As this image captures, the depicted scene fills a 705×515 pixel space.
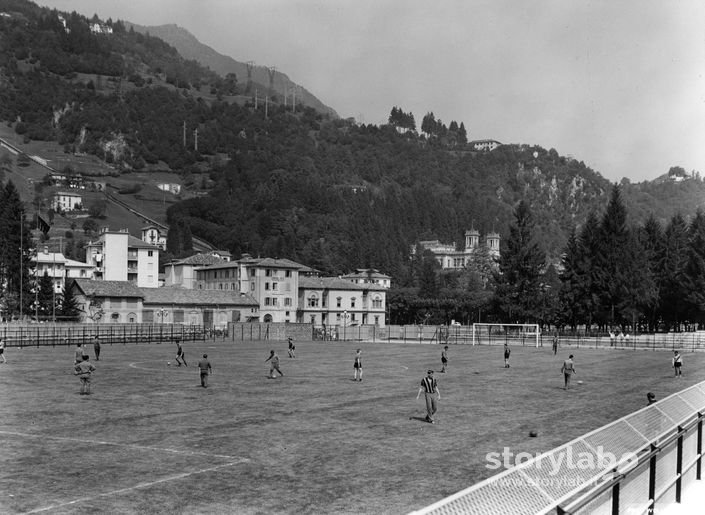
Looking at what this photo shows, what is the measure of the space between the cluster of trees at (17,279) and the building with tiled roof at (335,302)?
3983cm

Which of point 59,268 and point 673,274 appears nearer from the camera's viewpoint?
point 673,274

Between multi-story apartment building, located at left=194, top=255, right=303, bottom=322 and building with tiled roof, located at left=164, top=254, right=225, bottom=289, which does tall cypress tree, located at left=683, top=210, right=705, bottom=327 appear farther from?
building with tiled roof, located at left=164, top=254, right=225, bottom=289

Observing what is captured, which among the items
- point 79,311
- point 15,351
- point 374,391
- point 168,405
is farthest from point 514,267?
point 168,405

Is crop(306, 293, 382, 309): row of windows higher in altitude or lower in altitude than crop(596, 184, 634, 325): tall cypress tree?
lower

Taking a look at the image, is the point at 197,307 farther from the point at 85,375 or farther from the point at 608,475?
the point at 608,475

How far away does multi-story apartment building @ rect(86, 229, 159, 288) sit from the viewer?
476 ft

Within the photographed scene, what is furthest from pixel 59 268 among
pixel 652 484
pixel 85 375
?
pixel 652 484

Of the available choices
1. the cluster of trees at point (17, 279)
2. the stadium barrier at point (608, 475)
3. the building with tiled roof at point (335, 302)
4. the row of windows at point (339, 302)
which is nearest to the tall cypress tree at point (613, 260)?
the building with tiled roof at point (335, 302)

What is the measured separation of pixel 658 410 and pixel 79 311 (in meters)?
97.0

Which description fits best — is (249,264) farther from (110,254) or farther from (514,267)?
(514,267)

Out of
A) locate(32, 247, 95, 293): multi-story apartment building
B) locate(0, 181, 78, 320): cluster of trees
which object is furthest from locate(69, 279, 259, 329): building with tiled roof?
locate(32, 247, 95, 293): multi-story apartment building

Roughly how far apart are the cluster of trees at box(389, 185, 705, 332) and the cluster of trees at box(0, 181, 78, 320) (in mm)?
61124

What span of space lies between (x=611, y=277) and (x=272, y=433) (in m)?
76.1

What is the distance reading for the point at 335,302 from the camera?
134 m
